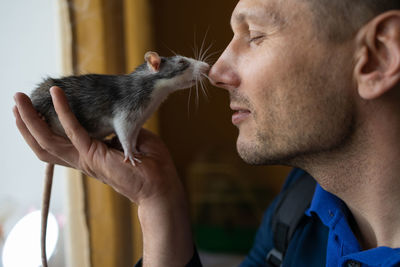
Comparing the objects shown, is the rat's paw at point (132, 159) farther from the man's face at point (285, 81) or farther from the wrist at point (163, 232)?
the man's face at point (285, 81)

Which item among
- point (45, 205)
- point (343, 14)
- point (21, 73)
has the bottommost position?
point (45, 205)

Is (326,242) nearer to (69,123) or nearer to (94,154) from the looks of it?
(94,154)

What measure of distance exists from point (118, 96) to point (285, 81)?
1.74ft

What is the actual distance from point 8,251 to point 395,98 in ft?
4.59

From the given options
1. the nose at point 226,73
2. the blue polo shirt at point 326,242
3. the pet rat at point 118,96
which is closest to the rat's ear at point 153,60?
the pet rat at point 118,96

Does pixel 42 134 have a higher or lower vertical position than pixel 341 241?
higher

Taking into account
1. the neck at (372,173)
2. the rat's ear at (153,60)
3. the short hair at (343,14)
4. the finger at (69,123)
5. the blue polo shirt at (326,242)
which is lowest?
the blue polo shirt at (326,242)

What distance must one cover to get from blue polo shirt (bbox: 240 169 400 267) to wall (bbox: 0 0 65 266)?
101cm

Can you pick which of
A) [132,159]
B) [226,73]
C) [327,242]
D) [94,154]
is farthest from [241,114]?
[327,242]

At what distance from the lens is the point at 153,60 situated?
1182 millimetres

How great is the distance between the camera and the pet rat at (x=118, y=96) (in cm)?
112

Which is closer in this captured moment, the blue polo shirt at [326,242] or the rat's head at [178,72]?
the blue polo shirt at [326,242]

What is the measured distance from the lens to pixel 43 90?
1.12 metres

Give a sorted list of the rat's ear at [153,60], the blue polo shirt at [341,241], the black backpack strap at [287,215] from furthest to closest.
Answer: the black backpack strap at [287,215] → the rat's ear at [153,60] → the blue polo shirt at [341,241]
